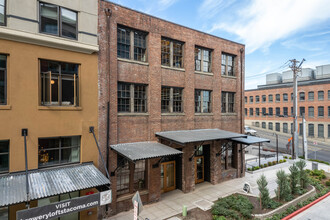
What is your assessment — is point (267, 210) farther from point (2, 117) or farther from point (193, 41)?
point (2, 117)

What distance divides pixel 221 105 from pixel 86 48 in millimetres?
12716

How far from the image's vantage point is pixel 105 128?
450 inches

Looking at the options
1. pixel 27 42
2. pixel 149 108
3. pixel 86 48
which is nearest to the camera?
pixel 27 42

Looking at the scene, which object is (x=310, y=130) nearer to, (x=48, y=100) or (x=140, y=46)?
(x=140, y=46)

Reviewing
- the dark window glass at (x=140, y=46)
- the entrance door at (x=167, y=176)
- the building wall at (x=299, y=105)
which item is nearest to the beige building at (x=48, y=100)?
the dark window glass at (x=140, y=46)

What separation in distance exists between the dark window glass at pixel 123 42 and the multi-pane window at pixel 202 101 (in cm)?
692

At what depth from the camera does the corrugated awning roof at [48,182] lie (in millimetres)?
7373

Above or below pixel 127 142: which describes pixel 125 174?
below

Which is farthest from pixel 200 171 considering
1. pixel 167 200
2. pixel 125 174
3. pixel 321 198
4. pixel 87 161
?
pixel 87 161

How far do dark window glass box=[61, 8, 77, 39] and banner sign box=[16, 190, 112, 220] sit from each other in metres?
8.37

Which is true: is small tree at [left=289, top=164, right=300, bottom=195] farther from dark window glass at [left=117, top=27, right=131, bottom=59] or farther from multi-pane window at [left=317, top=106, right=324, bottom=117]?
multi-pane window at [left=317, top=106, right=324, bottom=117]

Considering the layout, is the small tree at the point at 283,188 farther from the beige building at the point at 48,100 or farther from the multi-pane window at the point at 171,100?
the beige building at the point at 48,100

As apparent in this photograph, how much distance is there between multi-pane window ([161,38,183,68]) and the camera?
14602 mm

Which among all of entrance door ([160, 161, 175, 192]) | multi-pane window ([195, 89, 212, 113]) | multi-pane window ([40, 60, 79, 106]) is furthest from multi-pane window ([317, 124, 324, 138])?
multi-pane window ([40, 60, 79, 106])
